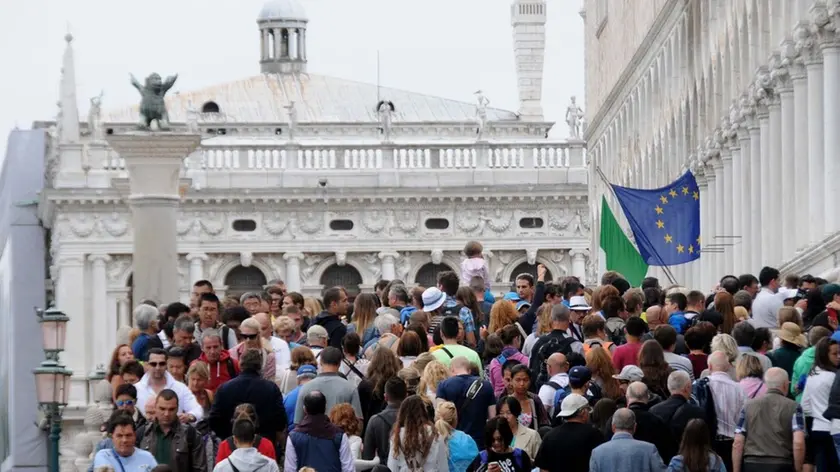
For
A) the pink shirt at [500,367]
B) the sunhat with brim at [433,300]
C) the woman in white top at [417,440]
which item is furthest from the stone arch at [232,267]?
the woman in white top at [417,440]

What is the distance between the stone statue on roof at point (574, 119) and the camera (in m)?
89.2

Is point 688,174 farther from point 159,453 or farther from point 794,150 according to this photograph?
point 159,453

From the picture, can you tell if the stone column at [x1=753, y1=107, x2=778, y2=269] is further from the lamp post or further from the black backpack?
the black backpack

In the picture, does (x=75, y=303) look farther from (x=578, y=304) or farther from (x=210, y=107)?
(x=578, y=304)

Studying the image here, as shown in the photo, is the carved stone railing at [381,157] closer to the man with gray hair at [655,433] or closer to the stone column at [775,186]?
the stone column at [775,186]

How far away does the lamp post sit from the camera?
3109 centimetres

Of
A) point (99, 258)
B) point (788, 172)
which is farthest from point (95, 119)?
point (788, 172)

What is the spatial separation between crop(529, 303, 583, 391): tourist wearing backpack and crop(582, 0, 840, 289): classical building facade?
5460 mm

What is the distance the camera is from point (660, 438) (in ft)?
65.1

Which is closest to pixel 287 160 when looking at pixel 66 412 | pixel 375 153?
pixel 375 153

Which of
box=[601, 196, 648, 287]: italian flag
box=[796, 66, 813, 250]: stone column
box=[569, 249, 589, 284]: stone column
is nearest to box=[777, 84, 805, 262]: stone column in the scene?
box=[796, 66, 813, 250]: stone column

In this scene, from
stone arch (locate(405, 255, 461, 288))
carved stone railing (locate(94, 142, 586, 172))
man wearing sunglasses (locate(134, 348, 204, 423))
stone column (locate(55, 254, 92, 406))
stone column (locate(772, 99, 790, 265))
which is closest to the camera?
man wearing sunglasses (locate(134, 348, 204, 423))

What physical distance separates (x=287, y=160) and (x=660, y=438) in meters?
68.2

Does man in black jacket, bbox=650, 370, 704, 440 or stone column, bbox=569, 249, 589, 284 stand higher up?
stone column, bbox=569, 249, 589, 284
